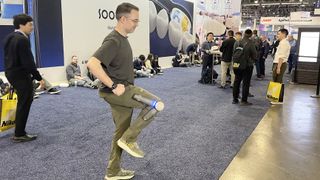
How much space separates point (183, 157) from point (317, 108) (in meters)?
4.01

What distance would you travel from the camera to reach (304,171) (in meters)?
3.26

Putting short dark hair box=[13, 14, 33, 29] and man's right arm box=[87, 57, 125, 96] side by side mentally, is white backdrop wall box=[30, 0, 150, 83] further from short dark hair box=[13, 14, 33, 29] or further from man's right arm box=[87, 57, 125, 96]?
man's right arm box=[87, 57, 125, 96]

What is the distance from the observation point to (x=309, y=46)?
372 inches


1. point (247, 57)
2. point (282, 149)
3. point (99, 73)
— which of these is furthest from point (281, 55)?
point (99, 73)

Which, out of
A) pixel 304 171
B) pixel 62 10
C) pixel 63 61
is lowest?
pixel 304 171

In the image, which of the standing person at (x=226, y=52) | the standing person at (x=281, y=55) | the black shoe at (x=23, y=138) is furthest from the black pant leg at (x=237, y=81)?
the black shoe at (x=23, y=138)

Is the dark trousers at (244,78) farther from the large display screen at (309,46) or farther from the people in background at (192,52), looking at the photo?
the people in background at (192,52)

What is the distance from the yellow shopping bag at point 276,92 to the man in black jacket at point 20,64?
15.2 ft

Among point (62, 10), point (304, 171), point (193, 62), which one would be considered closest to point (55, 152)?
point (304, 171)

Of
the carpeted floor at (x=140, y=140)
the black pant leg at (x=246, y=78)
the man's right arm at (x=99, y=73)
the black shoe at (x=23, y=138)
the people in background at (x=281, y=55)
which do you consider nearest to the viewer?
the man's right arm at (x=99, y=73)

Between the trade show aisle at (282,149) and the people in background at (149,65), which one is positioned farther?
the people in background at (149,65)

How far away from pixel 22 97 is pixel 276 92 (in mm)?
4817

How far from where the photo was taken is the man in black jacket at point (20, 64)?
11.9ft

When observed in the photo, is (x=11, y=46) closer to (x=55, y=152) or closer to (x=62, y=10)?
(x=55, y=152)
